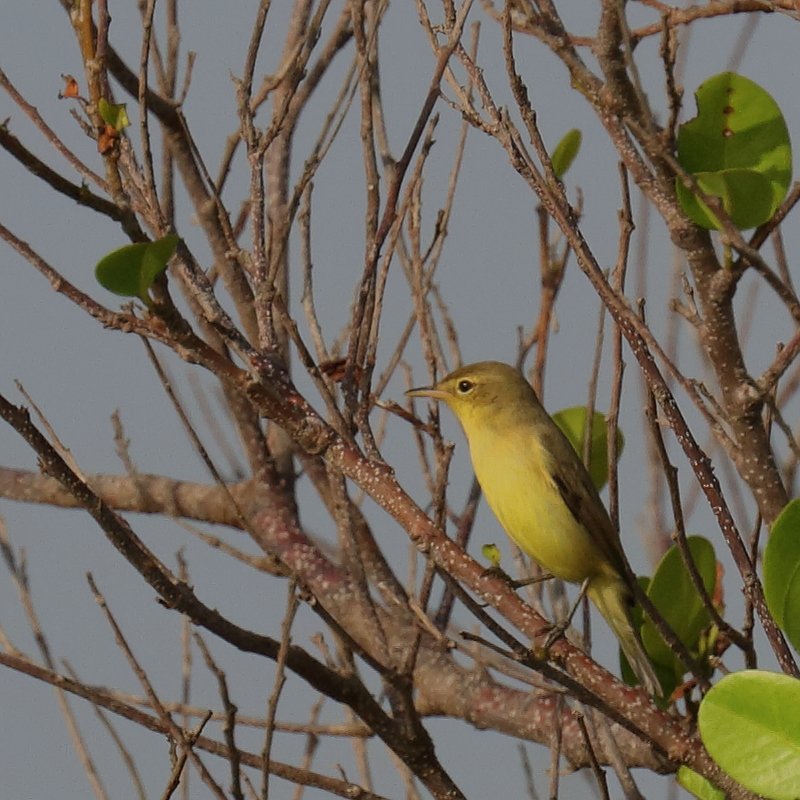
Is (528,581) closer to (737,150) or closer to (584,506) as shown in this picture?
(584,506)

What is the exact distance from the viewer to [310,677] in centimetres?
174

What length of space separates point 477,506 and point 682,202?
1.11 meters

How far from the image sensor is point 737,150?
2000 mm

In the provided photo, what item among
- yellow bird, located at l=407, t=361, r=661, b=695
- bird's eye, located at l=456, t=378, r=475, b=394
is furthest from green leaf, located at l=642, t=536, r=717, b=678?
bird's eye, located at l=456, t=378, r=475, b=394

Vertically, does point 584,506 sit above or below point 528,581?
above

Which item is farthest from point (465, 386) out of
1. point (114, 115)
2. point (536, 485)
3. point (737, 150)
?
point (114, 115)

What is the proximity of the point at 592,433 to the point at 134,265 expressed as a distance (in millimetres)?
1258

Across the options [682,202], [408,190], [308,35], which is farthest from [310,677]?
[308,35]

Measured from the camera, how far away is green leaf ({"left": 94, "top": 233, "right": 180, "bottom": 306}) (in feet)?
5.04

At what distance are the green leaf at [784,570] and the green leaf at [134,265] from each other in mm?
891

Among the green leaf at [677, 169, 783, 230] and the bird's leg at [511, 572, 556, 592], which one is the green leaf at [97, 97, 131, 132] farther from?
the bird's leg at [511, 572, 556, 592]

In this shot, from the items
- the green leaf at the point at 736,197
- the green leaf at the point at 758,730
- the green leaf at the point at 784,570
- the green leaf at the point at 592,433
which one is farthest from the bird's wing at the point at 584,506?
the green leaf at the point at 758,730

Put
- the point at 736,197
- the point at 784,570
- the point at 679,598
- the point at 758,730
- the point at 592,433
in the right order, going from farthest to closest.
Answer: the point at 592,433 → the point at 679,598 → the point at 736,197 → the point at 784,570 → the point at 758,730

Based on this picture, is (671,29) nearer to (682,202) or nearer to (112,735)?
(682,202)
